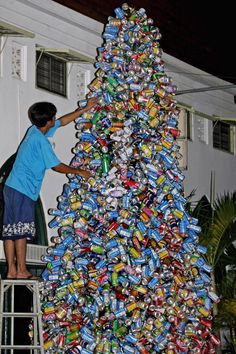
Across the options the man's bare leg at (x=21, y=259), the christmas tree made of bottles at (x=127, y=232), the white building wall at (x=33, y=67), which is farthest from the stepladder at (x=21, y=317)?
the white building wall at (x=33, y=67)

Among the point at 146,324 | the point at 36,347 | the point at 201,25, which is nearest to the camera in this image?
the point at 36,347

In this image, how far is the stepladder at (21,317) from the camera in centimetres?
1031

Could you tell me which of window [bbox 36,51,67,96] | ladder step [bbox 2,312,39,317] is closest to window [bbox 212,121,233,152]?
window [bbox 36,51,67,96]

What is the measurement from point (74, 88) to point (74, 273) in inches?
119

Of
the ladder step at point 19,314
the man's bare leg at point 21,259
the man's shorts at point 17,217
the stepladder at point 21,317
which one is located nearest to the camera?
the ladder step at point 19,314

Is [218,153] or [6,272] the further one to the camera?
[218,153]

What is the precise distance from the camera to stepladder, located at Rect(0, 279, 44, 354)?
1031 centimetres

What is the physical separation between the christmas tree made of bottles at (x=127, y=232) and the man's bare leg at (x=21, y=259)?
0.72m

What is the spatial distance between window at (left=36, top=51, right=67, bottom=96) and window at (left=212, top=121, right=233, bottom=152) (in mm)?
4713

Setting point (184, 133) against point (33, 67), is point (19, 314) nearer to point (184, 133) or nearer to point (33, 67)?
point (33, 67)

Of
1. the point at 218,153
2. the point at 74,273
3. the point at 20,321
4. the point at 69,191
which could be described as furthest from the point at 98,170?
the point at 218,153

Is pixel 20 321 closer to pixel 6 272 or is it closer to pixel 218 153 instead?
pixel 6 272

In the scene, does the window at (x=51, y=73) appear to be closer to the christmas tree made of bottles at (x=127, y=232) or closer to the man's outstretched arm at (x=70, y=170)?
the christmas tree made of bottles at (x=127, y=232)

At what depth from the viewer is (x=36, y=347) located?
10.2m
